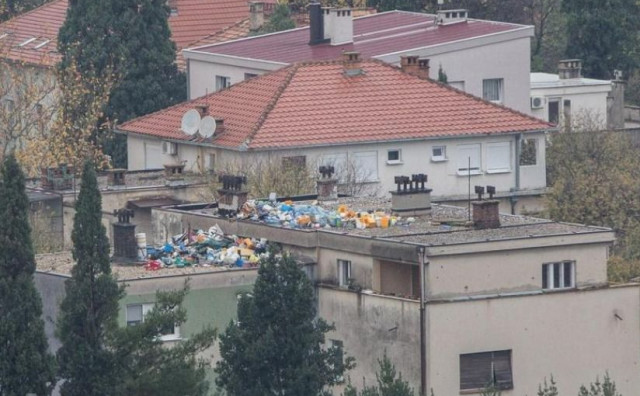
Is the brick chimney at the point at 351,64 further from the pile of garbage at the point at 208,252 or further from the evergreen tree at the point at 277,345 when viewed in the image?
the evergreen tree at the point at 277,345

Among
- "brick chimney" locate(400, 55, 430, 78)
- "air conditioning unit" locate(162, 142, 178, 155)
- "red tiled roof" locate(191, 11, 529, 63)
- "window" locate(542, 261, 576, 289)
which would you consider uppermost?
"red tiled roof" locate(191, 11, 529, 63)

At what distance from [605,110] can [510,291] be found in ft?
101

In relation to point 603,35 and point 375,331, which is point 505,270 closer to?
point 375,331

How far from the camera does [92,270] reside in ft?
135

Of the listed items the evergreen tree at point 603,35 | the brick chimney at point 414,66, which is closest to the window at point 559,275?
the brick chimney at point 414,66

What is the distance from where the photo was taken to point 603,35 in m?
82.8

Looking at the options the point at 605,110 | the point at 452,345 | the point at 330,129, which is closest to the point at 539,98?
the point at 605,110

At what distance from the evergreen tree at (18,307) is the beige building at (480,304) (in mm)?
6865

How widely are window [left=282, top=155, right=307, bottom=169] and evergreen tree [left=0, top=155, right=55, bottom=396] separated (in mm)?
21077

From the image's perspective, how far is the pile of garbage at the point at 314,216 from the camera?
4828cm

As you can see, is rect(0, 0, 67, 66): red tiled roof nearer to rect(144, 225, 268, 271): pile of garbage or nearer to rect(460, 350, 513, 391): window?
rect(144, 225, 268, 271): pile of garbage

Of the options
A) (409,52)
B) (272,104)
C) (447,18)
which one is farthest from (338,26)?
(272,104)

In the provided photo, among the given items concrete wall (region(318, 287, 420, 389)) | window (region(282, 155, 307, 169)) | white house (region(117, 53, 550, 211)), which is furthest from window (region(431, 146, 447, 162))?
concrete wall (region(318, 287, 420, 389))

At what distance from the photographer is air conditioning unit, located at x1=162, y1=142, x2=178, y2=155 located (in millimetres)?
64938
